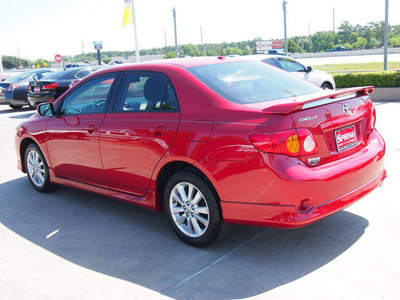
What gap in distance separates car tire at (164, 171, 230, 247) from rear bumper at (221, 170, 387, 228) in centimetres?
16

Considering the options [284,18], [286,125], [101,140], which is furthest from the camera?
[284,18]

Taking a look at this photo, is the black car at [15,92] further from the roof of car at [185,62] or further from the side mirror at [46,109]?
the roof of car at [185,62]

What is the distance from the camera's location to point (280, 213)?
11.3 ft

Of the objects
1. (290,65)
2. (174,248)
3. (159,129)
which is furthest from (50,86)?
(174,248)

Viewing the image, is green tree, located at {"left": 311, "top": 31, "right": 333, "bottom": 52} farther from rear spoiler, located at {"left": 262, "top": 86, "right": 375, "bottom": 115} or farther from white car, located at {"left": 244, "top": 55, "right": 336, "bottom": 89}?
rear spoiler, located at {"left": 262, "top": 86, "right": 375, "bottom": 115}

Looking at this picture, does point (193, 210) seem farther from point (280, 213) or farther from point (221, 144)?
point (280, 213)

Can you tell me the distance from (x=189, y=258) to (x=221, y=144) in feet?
3.50

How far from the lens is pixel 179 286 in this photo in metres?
3.43

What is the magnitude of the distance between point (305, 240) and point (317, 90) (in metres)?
1.54

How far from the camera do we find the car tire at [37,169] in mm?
5933

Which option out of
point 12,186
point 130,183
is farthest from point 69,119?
point 12,186

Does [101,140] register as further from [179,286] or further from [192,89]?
[179,286]

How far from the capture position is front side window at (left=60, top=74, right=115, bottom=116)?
4.93m

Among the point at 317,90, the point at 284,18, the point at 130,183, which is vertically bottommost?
the point at 130,183
